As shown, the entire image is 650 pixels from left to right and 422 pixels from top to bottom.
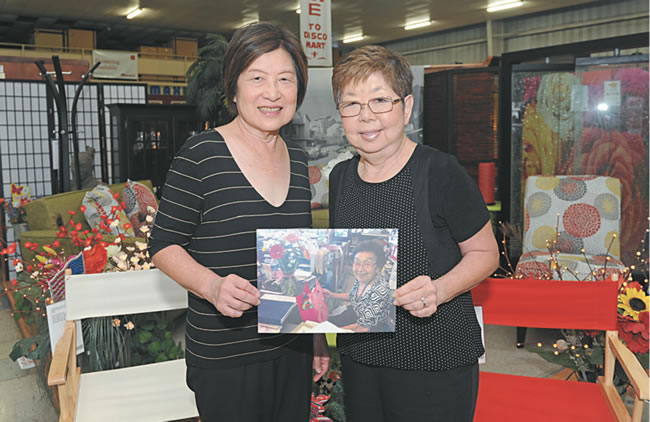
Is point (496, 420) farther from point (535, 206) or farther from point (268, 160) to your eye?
point (535, 206)

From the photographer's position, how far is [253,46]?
1.37 meters

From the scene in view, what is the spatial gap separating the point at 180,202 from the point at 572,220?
133 inches

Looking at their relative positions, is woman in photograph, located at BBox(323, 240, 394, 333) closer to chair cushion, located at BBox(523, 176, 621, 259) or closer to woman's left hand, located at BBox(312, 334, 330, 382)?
woman's left hand, located at BBox(312, 334, 330, 382)

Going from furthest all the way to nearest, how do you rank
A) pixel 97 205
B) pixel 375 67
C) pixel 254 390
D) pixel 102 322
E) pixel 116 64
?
pixel 116 64 < pixel 97 205 < pixel 102 322 < pixel 254 390 < pixel 375 67

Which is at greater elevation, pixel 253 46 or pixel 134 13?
pixel 134 13

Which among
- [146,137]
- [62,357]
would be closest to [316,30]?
[146,137]

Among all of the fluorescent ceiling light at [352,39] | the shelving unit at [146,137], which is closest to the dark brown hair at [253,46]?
the shelving unit at [146,137]

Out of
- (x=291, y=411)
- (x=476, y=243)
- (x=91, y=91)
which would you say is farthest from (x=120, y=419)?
(x=91, y=91)

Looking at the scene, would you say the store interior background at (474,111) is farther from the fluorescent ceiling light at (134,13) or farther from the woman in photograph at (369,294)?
the woman in photograph at (369,294)

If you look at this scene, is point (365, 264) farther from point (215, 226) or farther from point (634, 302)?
point (634, 302)

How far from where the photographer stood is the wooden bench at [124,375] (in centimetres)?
219

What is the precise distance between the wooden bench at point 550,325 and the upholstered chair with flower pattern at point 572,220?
1672mm

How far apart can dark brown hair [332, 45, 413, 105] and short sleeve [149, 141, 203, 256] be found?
0.40 meters

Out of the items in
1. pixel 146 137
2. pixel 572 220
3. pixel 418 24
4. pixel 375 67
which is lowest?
pixel 572 220
